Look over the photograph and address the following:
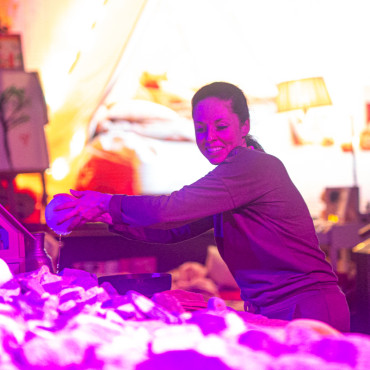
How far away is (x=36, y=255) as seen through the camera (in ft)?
3.43

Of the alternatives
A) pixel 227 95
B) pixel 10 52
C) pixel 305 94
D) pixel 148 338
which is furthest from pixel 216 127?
pixel 10 52

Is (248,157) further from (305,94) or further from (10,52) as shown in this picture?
(10,52)

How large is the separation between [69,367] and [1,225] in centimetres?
53

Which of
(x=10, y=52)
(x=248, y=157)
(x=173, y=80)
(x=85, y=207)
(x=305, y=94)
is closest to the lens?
(x=85, y=207)

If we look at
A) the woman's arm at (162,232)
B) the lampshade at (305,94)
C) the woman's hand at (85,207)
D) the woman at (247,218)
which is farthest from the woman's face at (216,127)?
the lampshade at (305,94)

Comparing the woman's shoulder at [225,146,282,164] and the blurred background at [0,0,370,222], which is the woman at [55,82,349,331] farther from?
the blurred background at [0,0,370,222]

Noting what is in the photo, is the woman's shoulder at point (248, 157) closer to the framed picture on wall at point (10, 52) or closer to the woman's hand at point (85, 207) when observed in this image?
the woman's hand at point (85, 207)

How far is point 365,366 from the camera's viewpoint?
526mm

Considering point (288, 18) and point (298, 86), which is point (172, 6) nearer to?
point (288, 18)

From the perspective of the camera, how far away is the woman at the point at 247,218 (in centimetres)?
99

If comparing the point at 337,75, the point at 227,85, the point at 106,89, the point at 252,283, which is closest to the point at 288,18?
the point at 337,75

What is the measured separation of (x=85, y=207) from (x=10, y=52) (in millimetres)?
3216

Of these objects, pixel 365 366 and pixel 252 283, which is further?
pixel 252 283

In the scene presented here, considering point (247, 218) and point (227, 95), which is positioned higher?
point (227, 95)
